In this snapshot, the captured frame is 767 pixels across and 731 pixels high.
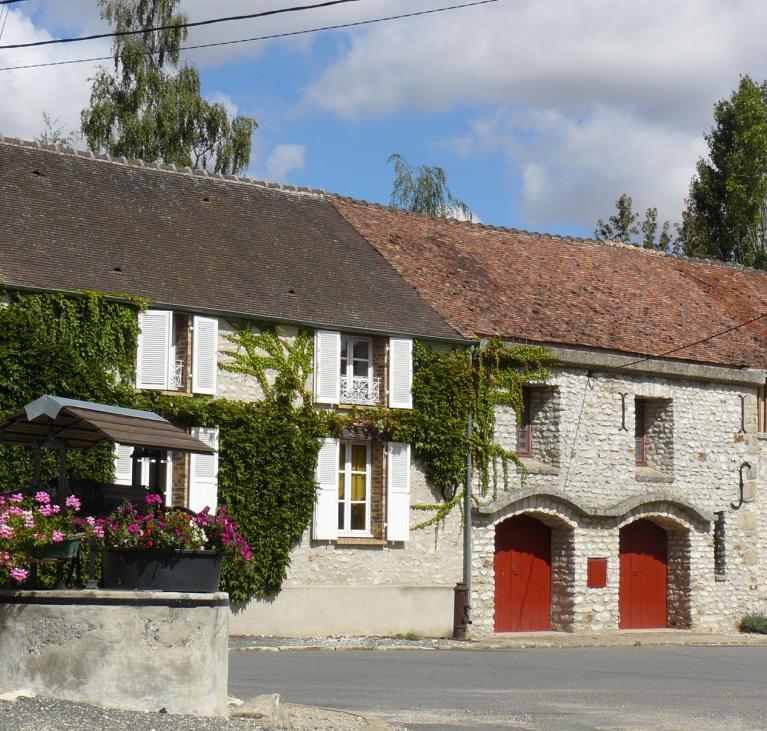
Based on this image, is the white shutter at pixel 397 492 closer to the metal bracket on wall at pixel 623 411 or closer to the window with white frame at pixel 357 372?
the window with white frame at pixel 357 372

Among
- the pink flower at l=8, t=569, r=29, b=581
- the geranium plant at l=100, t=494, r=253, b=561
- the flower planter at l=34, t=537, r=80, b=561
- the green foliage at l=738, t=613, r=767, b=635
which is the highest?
the geranium plant at l=100, t=494, r=253, b=561

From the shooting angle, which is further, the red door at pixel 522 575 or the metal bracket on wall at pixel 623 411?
the metal bracket on wall at pixel 623 411

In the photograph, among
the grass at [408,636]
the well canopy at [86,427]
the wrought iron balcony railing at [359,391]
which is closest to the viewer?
the well canopy at [86,427]

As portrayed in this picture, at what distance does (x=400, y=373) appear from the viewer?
2350cm

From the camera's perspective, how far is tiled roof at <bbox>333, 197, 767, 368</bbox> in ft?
84.9

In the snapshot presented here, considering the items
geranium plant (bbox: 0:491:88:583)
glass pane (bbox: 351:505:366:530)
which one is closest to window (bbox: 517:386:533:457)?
glass pane (bbox: 351:505:366:530)

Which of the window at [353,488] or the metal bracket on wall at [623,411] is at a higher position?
the metal bracket on wall at [623,411]

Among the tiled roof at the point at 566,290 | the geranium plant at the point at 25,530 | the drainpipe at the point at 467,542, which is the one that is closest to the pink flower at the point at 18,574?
the geranium plant at the point at 25,530

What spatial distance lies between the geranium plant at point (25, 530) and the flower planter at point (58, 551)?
1.0 inches

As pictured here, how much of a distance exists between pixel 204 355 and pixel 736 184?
74.6 ft

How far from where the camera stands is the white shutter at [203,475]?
21062mm

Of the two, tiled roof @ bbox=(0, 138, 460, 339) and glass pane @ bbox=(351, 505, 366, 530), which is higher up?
tiled roof @ bbox=(0, 138, 460, 339)

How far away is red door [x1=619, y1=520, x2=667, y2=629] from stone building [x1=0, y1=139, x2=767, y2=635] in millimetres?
49

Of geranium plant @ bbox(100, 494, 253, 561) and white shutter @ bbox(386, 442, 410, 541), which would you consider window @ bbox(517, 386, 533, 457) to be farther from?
geranium plant @ bbox(100, 494, 253, 561)
